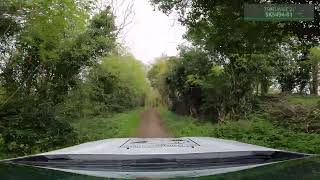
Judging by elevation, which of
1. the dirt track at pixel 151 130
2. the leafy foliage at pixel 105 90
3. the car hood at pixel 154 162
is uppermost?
the leafy foliage at pixel 105 90

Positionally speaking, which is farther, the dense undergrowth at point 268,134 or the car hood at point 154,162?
the dense undergrowth at point 268,134

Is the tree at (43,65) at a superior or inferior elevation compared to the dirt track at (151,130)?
superior

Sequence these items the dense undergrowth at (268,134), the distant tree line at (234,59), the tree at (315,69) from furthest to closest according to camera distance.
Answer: the tree at (315,69) < the dense undergrowth at (268,134) < the distant tree line at (234,59)

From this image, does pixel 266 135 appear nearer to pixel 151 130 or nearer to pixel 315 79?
pixel 151 130

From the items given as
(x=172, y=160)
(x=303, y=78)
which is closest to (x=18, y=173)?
(x=172, y=160)

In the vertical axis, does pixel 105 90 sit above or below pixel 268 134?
above

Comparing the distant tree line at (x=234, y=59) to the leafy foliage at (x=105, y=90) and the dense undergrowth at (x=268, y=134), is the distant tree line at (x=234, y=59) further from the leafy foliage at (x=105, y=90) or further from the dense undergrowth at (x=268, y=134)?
the leafy foliage at (x=105, y=90)

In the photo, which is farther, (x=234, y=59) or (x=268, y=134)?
(x=234, y=59)
